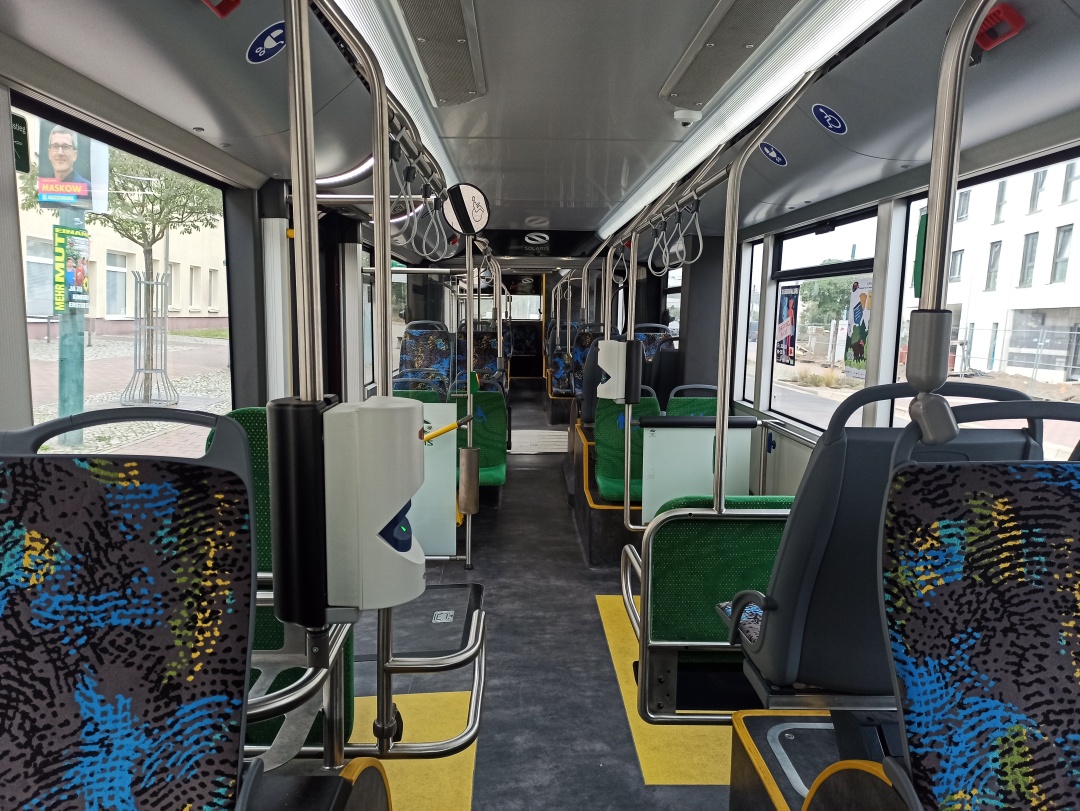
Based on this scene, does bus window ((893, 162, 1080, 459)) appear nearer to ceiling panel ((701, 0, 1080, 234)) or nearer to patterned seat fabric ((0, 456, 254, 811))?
ceiling panel ((701, 0, 1080, 234))

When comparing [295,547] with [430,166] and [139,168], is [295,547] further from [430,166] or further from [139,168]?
[139,168]

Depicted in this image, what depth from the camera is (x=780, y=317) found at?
19.3 feet

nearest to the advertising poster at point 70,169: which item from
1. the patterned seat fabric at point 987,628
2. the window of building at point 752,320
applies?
the patterned seat fabric at point 987,628

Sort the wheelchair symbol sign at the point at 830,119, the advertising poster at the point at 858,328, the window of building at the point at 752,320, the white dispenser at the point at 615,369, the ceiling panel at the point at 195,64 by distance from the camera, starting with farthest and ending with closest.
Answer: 1. the window of building at the point at 752,320
2. the advertising poster at the point at 858,328
3. the white dispenser at the point at 615,369
4. the wheelchair symbol sign at the point at 830,119
5. the ceiling panel at the point at 195,64

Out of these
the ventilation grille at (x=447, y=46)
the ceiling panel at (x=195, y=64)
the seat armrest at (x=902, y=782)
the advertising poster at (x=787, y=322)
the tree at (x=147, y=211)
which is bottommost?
the seat armrest at (x=902, y=782)

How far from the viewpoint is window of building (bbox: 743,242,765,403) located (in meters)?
6.39

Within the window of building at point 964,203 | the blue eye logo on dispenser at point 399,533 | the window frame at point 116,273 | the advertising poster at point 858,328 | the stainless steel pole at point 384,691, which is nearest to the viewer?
the blue eye logo on dispenser at point 399,533

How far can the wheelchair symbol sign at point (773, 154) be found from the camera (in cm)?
372

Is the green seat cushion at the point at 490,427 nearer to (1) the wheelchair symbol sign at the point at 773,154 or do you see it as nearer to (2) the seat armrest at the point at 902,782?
(1) the wheelchair symbol sign at the point at 773,154

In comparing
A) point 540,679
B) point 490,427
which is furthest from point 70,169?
point 490,427

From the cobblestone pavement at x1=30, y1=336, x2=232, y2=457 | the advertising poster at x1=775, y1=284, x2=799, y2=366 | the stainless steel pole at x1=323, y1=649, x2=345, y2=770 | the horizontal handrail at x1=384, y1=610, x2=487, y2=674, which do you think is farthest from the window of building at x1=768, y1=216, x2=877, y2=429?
the cobblestone pavement at x1=30, y1=336, x2=232, y2=457

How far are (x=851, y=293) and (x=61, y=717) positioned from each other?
4535 mm

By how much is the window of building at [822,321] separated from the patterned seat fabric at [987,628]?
123 inches

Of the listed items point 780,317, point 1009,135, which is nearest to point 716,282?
point 780,317
